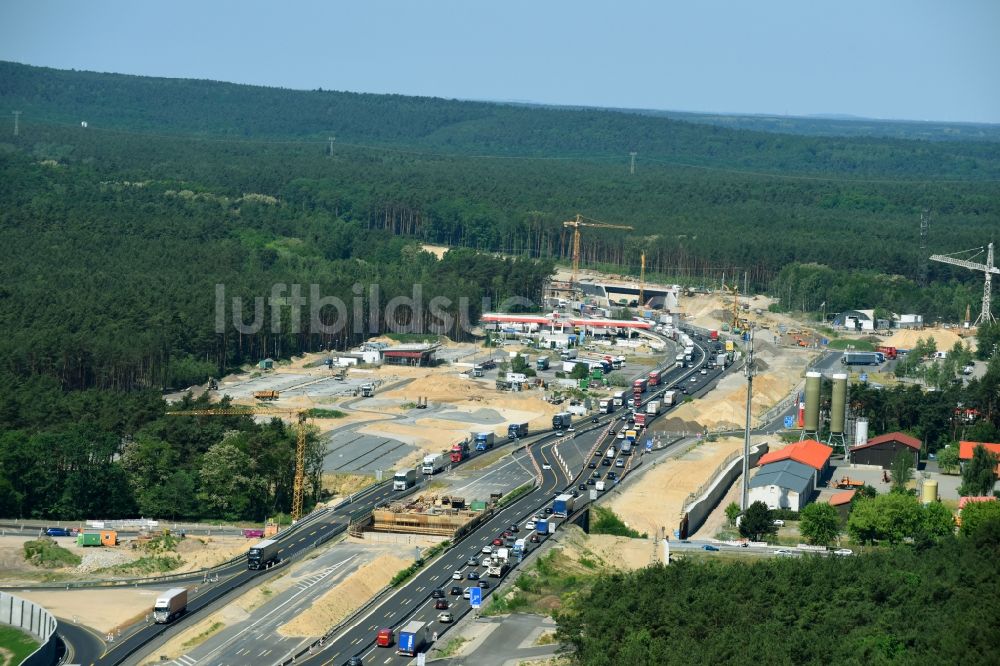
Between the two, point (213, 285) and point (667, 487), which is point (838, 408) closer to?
point (667, 487)

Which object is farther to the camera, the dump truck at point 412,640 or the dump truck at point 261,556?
the dump truck at point 261,556

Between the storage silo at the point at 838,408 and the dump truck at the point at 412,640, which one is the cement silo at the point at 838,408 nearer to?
the storage silo at the point at 838,408

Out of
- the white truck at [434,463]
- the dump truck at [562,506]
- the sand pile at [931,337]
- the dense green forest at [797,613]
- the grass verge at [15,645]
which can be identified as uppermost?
the sand pile at [931,337]

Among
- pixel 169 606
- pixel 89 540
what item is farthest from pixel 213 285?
pixel 169 606

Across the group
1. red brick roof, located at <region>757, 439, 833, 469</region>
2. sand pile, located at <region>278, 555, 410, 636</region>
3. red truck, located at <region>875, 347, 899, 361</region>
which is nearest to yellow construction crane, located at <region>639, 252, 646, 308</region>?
red truck, located at <region>875, 347, 899, 361</region>

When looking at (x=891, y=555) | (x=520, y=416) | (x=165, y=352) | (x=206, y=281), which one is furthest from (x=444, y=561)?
(x=206, y=281)

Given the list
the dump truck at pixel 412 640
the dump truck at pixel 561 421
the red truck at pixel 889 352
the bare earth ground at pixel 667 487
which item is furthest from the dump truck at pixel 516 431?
the red truck at pixel 889 352

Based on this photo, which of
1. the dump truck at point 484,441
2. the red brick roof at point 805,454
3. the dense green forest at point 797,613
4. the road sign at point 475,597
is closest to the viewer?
the dense green forest at point 797,613
